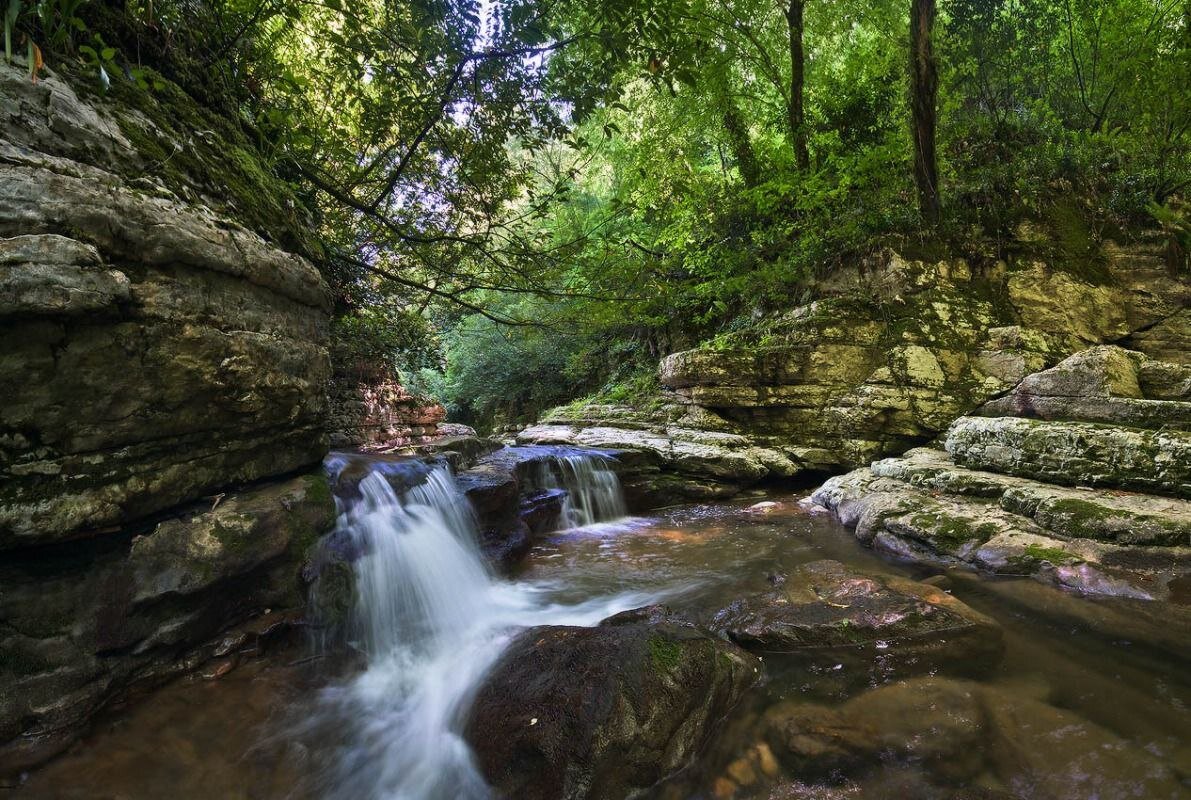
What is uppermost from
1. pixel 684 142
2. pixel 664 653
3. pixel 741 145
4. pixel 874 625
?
pixel 684 142

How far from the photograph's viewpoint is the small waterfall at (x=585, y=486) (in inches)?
305

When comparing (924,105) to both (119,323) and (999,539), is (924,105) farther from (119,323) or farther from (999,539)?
(119,323)

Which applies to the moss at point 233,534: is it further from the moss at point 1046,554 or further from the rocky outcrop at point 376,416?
the moss at point 1046,554

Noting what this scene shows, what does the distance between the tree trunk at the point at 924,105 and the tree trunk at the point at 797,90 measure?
6.60 feet

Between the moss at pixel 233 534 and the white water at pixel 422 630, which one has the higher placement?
the moss at pixel 233 534

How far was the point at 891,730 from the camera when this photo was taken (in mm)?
2676

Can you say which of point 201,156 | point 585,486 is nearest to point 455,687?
point 201,156

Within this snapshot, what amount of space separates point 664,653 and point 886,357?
780cm

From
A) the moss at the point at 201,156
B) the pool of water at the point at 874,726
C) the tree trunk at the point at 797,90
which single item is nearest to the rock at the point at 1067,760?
the pool of water at the point at 874,726

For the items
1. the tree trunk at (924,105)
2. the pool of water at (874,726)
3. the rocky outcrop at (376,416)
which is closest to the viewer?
the pool of water at (874,726)

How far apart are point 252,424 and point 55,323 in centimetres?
137

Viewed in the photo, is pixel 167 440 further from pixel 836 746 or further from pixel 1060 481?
pixel 1060 481

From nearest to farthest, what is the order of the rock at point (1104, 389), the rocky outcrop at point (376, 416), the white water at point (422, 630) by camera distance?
the white water at point (422, 630)
the rock at point (1104, 389)
the rocky outcrop at point (376, 416)

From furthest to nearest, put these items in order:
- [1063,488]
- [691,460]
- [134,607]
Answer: [691,460] → [1063,488] → [134,607]
